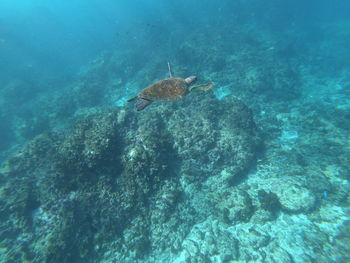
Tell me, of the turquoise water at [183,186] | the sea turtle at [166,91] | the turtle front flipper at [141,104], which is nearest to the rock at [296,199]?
the turquoise water at [183,186]

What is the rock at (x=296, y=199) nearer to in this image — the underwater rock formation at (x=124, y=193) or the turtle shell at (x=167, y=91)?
the underwater rock formation at (x=124, y=193)

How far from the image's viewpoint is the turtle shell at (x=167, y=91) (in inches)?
217

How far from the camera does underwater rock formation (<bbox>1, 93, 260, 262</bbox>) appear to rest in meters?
6.76

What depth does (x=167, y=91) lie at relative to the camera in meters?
5.55

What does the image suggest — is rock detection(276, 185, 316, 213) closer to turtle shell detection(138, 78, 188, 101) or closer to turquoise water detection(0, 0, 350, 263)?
turquoise water detection(0, 0, 350, 263)

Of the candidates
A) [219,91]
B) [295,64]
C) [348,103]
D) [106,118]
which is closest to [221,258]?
[106,118]

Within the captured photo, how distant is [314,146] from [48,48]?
66.3 metres

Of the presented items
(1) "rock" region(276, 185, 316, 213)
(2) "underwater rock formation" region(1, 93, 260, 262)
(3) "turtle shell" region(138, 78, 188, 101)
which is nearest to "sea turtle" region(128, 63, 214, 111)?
(3) "turtle shell" region(138, 78, 188, 101)

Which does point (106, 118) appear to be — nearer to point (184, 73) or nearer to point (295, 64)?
point (184, 73)

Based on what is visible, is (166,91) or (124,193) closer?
(166,91)

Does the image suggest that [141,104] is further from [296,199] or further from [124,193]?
[296,199]

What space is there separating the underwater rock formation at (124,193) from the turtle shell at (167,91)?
90.6 inches

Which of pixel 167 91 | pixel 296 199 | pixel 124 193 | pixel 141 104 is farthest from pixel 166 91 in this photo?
pixel 296 199

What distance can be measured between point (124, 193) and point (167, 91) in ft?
13.1
